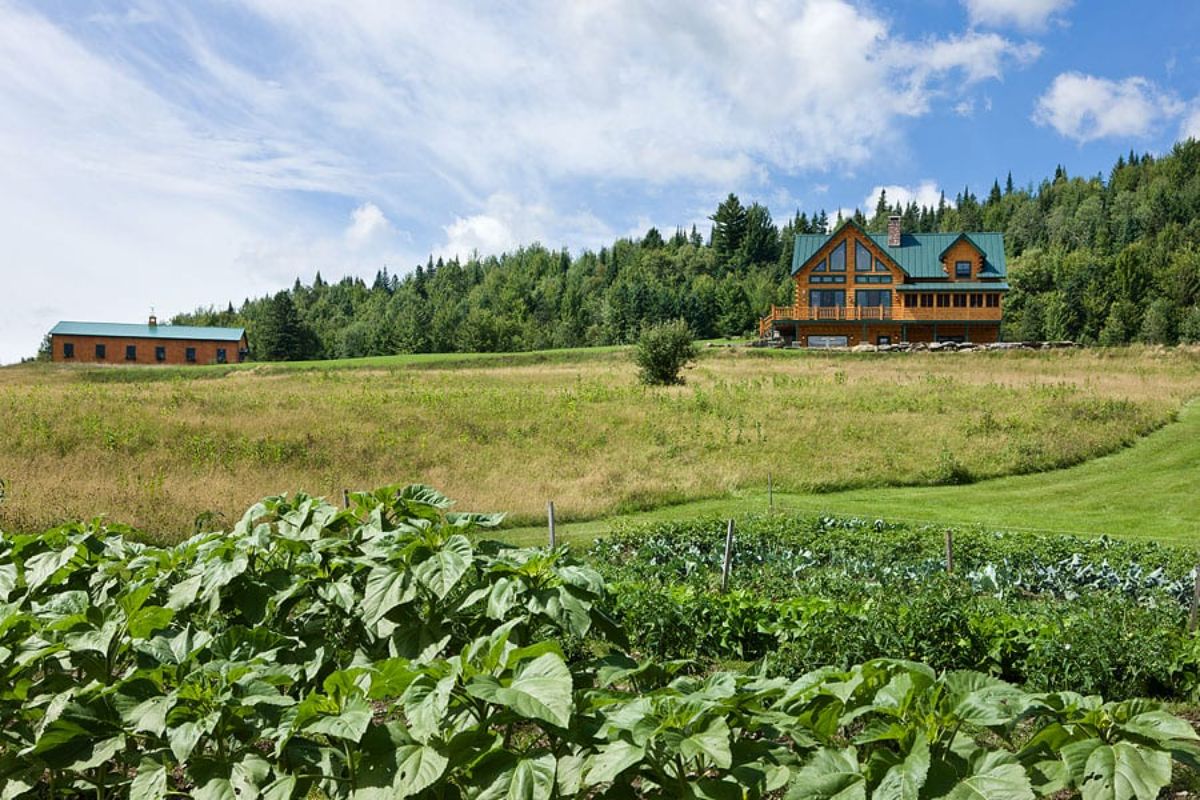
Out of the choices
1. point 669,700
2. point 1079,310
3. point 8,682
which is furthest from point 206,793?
point 1079,310

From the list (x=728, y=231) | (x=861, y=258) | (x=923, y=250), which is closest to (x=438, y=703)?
(x=861, y=258)

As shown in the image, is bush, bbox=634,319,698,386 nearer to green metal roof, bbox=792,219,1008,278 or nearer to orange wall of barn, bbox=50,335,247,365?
green metal roof, bbox=792,219,1008,278

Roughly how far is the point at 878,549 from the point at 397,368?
43519 millimetres

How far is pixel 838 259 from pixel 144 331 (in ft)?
174

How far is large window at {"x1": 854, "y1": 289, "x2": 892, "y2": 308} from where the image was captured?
2149 inches

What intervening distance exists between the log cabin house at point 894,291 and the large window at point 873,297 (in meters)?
0.06

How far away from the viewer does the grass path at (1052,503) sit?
15.5 m

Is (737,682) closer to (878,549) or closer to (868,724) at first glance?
(868,724)

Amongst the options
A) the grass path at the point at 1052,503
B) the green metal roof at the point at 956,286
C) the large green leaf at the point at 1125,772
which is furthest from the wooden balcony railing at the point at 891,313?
the large green leaf at the point at 1125,772

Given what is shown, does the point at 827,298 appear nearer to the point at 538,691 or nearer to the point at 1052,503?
the point at 1052,503

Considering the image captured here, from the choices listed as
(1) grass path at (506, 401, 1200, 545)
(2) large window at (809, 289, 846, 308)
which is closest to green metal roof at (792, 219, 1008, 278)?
(2) large window at (809, 289, 846, 308)

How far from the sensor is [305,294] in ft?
545

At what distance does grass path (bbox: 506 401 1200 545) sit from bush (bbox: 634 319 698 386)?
15.6 meters

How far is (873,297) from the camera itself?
5472cm
